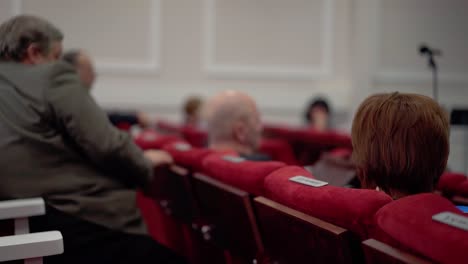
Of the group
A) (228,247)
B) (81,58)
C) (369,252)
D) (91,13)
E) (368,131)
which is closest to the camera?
(369,252)

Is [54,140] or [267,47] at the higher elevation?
[267,47]

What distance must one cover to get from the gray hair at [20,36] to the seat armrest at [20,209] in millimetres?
317

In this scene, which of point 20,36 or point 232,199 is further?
point 20,36

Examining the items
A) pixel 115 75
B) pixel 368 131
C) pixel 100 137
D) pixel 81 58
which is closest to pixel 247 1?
pixel 115 75

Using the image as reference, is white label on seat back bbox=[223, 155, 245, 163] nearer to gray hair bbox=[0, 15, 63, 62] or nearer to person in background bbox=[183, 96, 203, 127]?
gray hair bbox=[0, 15, 63, 62]

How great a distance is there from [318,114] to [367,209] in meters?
2.95

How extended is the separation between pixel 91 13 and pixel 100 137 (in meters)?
2.66

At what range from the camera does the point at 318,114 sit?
346cm

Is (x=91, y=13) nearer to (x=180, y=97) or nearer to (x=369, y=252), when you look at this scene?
(x=180, y=97)

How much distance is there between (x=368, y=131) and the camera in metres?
0.67

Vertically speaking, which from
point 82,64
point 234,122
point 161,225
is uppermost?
point 82,64

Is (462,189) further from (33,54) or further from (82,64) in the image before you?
(82,64)

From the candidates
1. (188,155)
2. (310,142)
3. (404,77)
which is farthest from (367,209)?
(404,77)

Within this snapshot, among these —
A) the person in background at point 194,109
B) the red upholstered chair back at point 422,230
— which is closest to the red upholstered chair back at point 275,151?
the red upholstered chair back at point 422,230
